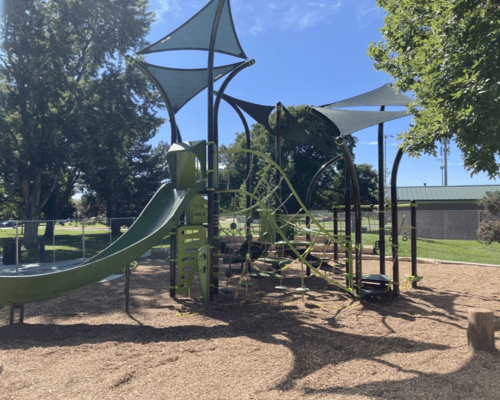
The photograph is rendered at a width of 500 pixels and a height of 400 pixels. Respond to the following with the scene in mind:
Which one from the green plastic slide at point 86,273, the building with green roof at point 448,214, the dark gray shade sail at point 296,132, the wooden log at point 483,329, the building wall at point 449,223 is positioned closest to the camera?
the wooden log at point 483,329

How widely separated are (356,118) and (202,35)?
15.4 ft

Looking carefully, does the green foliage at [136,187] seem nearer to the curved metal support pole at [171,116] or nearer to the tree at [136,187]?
the tree at [136,187]

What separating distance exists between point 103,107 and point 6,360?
1900cm

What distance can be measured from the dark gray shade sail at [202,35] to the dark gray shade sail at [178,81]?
0.53m

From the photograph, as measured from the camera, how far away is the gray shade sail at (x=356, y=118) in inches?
301

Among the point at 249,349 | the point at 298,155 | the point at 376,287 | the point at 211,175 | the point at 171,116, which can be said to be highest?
the point at 298,155

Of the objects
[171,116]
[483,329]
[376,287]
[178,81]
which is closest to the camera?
[483,329]

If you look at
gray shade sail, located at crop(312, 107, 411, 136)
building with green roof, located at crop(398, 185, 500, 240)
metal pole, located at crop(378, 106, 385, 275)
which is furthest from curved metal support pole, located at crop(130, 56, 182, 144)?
building with green roof, located at crop(398, 185, 500, 240)

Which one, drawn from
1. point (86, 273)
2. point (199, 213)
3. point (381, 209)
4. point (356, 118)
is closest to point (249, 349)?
point (86, 273)

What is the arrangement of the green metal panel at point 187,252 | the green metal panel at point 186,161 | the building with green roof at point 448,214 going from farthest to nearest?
the building with green roof at point 448,214, the green metal panel at point 186,161, the green metal panel at point 187,252

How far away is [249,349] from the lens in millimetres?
4836

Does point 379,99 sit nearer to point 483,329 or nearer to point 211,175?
point 211,175

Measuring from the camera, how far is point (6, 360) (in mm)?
4582

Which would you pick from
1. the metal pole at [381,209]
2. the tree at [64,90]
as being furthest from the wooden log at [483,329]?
the tree at [64,90]
